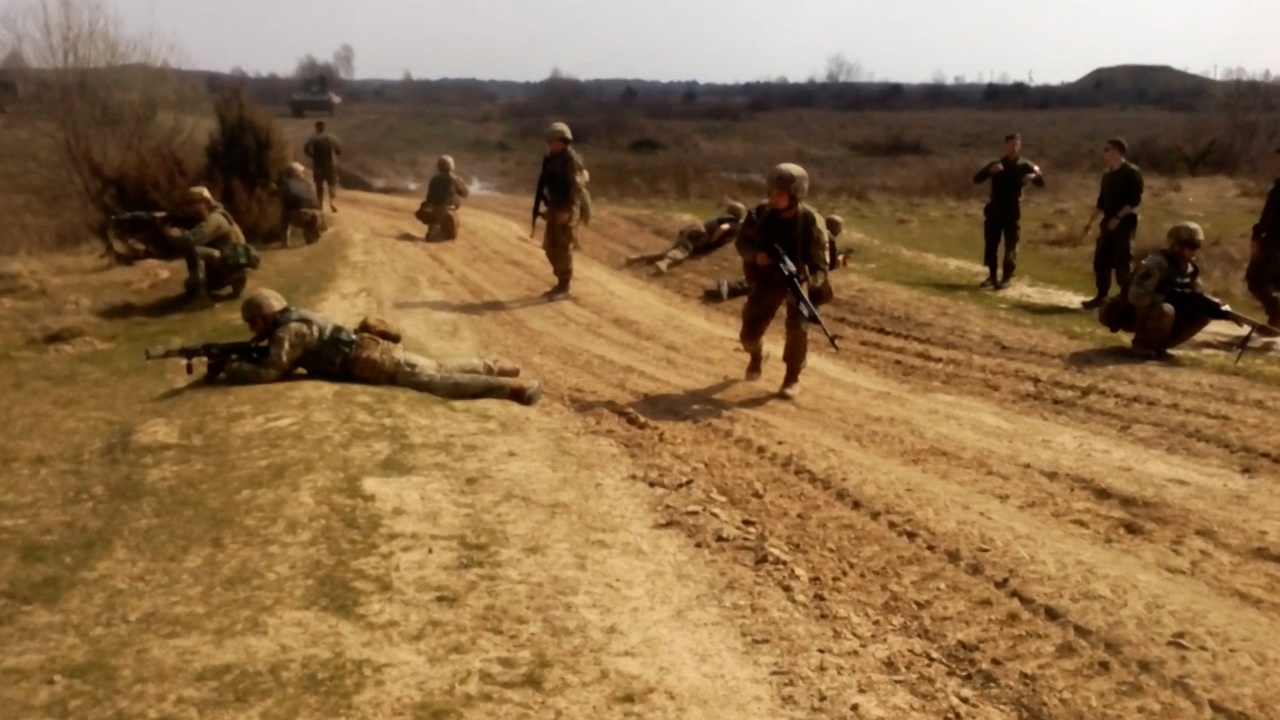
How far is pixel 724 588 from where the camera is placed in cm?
630

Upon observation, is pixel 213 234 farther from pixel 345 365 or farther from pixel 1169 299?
pixel 1169 299

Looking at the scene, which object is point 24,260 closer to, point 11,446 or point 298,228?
point 298,228

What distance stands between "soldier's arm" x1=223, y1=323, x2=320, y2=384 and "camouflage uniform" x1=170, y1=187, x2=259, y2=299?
4.13 m

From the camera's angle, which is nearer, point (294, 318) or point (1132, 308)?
point (294, 318)

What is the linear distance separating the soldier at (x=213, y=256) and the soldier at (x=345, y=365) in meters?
4.09

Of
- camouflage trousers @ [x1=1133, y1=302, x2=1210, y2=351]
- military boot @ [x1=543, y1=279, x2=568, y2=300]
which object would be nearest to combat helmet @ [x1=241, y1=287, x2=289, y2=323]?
military boot @ [x1=543, y1=279, x2=568, y2=300]

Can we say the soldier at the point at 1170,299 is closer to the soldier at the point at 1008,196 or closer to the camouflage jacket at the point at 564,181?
the soldier at the point at 1008,196

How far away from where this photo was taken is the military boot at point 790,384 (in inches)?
379

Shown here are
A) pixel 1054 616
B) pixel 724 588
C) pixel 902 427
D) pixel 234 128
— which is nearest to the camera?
pixel 1054 616

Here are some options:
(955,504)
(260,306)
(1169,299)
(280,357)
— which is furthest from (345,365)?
(1169,299)

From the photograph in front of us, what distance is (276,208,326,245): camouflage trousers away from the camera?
56.0 ft

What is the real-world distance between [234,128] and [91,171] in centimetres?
257

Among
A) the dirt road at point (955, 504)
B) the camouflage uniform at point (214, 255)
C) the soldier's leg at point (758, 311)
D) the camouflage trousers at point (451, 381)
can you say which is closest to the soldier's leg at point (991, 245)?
the dirt road at point (955, 504)

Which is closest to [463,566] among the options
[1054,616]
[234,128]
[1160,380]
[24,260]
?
[1054,616]
